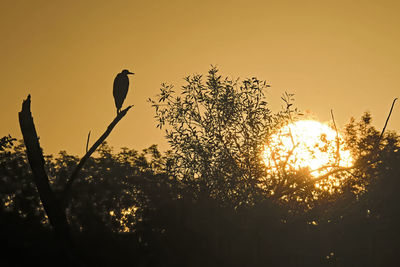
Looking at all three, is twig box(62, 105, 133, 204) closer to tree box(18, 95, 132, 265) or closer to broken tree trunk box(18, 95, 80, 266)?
tree box(18, 95, 132, 265)

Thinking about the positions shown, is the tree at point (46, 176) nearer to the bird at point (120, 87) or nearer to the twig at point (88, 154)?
the twig at point (88, 154)

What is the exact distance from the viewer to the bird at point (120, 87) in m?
17.5

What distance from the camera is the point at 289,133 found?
27.9 metres

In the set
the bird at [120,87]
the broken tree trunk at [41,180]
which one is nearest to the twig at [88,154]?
the broken tree trunk at [41,180]

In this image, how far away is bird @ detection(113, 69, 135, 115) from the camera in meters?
17.5

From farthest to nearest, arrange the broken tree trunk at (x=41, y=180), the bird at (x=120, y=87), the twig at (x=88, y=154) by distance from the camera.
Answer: the bird at (x=120, y=87), the twig at (x=88, y=154), the broken tree trunk at (x=41, y=180)

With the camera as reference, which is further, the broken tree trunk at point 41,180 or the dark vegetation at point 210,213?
the dark vegetation at point 210,213

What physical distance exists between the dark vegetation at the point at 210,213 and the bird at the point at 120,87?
536 centimetres

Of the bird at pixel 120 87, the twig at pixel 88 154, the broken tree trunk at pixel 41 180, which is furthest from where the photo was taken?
the bird at pixel 120 87

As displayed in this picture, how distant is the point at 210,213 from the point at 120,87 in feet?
28.1

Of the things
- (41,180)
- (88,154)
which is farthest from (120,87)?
(41,180)

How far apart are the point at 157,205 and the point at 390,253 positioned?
14.6 meters

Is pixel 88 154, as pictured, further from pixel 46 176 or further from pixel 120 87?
pixel 120 87

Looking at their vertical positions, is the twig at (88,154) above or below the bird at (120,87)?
below
